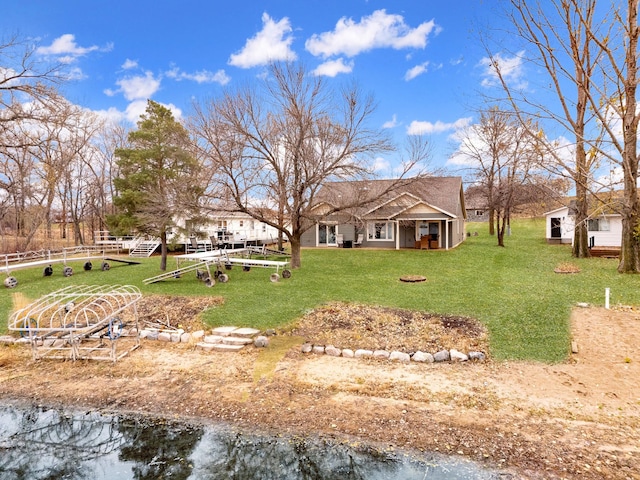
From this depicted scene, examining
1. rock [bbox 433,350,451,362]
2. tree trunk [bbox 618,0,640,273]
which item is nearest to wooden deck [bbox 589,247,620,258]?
tree trunk [bbox 618,0,640,273]

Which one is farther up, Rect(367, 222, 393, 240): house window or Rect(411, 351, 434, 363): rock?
Rect(367, 222, 393, 240): house window

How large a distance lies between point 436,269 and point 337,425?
39.6ft

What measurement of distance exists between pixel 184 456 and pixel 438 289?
9.56 m

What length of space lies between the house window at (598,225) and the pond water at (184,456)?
940 inches

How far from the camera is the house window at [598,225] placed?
2280 cm

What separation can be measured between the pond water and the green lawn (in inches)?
161

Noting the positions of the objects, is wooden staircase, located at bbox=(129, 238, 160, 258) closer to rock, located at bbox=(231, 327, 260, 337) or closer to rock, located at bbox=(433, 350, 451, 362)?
rock, located at bbox=(231, 327, 260, 337)

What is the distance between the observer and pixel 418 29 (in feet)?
47.1

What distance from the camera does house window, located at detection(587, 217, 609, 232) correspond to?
2280 centimetres

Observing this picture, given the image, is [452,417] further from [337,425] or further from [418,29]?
[418,29]

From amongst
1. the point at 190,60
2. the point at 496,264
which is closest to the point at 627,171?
the point at 496,264

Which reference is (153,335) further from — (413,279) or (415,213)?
(415,213)

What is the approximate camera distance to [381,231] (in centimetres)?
2573

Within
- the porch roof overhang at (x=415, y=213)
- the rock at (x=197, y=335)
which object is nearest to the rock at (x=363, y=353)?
the rock at (x=197, y=335)
